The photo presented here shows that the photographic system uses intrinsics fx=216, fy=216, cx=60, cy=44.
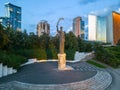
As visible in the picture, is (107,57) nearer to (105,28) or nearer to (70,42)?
(70,42)

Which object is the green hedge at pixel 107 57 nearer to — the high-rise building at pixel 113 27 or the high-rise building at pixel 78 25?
the high-rise building at pixel 113 27

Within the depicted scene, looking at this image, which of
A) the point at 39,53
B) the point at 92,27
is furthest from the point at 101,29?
the point at 39,53

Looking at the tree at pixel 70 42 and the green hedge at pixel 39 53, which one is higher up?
the tree at pixel 70 42

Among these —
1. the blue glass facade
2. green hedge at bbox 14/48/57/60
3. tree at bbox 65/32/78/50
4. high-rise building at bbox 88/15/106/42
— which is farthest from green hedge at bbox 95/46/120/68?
the blue glass facade

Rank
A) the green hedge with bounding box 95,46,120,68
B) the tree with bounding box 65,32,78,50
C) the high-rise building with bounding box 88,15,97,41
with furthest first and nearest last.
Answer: the high-rise building with bounding box 88,15,97,41 → the tree with bounding box 65,32,78,50 → the green hedge with bounding box 95,46,120,68

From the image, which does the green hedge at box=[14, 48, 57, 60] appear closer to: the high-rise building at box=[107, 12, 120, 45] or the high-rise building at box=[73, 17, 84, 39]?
the high-rise building at box=[107, 12, 120, 45]

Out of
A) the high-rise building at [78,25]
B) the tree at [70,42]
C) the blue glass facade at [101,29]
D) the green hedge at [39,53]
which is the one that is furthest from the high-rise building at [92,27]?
the green hedge at [39,53]

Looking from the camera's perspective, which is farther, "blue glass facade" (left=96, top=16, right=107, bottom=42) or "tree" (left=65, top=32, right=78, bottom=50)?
"blue glass facade" (left=96, top=16, right=107, bottom=42)

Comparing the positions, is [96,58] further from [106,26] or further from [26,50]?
[106,26]

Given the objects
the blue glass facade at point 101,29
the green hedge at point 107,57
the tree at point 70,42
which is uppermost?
the blue glass facade at point 101,29

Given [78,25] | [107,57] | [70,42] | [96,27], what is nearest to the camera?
[107,57]

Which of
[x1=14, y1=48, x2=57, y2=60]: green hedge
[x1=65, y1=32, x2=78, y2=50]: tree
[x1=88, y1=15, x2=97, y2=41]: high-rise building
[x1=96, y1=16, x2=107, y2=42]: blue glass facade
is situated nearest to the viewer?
[x1=14, y1=48, x2=57, y2=60]: green hedge

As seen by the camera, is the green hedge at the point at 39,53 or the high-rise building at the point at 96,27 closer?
the green hedge at the point at 39,53

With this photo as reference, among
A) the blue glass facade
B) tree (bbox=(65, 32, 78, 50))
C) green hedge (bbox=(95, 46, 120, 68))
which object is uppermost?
the blue glass facade
